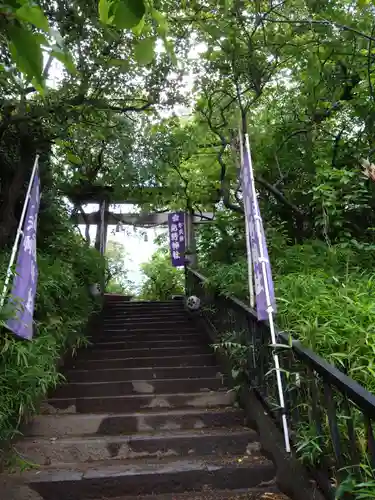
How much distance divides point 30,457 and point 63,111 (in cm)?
368

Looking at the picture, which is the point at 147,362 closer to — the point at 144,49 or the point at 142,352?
the point at 142,352

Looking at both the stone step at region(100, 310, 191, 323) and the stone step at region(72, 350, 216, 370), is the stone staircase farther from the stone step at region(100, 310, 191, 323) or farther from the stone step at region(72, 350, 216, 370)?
the stone step at region(100, 310, 191, 323)

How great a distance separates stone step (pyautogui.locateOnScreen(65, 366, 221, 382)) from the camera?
5172 millimetres

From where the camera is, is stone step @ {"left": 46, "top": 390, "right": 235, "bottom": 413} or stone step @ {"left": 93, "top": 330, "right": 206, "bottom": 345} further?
stone step @ {"left": 93, "top": 330, "right": 206, "bottom": 345}

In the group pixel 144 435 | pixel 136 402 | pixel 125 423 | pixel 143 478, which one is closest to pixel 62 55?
pixel 143 478

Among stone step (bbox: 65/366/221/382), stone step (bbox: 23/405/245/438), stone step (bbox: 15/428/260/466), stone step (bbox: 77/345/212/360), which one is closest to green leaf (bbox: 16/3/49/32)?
stone step (bbox: 15/428/260/466)

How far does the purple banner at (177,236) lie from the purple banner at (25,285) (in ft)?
16.2

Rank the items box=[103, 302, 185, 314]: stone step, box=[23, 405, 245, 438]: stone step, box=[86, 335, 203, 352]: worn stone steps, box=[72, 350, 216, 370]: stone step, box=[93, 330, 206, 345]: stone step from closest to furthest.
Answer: box=[23, 405, 245, 438]: stone step → box=[72, 350, 216, 370]: stone step → box=[86, 335, 203, 352]: worn stone steps → box=[93, 330, 206, 345]: stone step → box=[103, 302, 185, 314]: stone step

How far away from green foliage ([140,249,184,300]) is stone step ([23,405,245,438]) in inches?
379

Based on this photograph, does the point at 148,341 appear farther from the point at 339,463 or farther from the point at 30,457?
the point at 339,463

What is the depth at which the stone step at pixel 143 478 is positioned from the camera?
3.16 m

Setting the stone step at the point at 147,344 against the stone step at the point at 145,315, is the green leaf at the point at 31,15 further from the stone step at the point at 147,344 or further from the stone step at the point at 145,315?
the stone step at the point at 145,315

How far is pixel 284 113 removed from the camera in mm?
6770

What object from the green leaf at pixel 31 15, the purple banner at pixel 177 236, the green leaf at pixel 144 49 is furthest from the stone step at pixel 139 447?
the purple banner at pixel 177 236
